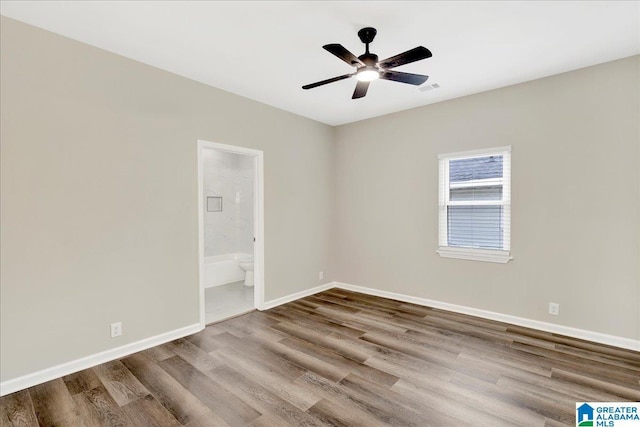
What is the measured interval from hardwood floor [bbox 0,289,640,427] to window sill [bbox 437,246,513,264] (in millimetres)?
828

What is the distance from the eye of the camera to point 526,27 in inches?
98.7

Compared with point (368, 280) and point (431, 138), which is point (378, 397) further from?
point (431, 138)

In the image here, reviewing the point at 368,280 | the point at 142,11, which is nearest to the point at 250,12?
the point at 142,11

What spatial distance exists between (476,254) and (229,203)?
15.6ft

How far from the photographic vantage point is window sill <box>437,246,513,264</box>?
3751mm

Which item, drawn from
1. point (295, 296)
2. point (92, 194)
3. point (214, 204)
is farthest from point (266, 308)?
point (214, 204)

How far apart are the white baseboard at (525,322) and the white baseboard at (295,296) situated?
723mm

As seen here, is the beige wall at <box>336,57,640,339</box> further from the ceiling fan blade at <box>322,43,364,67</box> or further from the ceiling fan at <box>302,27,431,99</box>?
the ceiling fan blade at <box>322,43,364,67</box>

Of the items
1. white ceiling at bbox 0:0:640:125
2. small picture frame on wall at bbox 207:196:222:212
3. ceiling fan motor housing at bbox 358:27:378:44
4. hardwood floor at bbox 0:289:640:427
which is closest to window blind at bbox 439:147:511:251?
white ceiling at bbox 0:0:640:125

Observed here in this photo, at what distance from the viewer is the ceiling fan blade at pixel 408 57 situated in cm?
216

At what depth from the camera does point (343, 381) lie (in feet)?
8.21

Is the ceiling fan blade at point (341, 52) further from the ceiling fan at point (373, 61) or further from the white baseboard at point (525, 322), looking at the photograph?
the white baseboard at point (525, 322)

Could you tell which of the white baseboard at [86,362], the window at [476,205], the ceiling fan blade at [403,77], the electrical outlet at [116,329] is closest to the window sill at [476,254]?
the window at [476,205]

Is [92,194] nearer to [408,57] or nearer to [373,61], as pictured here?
[373,61]
